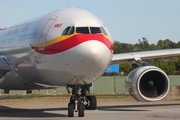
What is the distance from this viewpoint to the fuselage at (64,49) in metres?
17.7

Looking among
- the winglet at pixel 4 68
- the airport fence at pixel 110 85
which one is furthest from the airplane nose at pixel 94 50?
the airport fence at pixel 110 85

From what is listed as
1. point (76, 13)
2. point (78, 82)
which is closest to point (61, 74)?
point (78, 82)

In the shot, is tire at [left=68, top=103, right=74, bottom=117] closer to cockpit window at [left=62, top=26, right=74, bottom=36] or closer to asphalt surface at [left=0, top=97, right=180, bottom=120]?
asphalt surface at [left=0, top=97, right=180, bottom=120]

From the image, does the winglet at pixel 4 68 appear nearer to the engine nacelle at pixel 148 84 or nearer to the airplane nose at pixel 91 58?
the airplane nose at pixel 91 58

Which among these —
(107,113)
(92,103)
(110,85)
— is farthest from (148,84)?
(110,85)

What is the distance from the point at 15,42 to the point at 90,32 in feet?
18.6

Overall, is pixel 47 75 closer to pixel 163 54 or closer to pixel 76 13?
pixel 76 13

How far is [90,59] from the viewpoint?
17.5 meters

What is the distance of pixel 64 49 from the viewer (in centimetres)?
1798

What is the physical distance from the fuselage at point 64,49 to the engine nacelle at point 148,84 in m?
3.22

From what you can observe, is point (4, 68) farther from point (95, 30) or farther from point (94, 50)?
point (94, 50)

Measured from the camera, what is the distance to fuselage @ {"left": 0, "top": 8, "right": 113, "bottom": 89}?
17.7 metres

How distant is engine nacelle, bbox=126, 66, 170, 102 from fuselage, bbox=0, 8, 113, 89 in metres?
3.22

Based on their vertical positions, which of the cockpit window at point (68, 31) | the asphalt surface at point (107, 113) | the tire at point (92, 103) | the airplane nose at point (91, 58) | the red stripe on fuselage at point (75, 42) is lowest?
the asphalt surface at point (107, 113)
